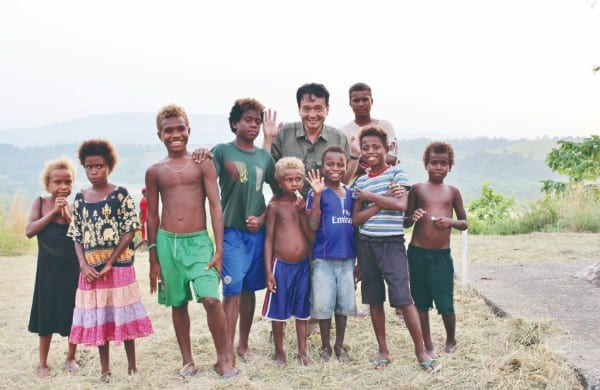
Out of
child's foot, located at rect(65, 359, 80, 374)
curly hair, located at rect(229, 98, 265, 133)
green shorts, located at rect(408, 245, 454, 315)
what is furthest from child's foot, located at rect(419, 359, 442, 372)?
child's foot, located at rect(65, 359, 80, 374)

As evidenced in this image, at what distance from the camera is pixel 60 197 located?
4.19m

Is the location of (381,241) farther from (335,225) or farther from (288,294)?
(288,294)

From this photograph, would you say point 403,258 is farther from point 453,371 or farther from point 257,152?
point 257,152

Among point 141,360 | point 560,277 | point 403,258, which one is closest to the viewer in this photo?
point 403,258

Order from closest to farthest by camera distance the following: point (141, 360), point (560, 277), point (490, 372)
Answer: point (490, 372) → point (141, 360) → point (560, 277)

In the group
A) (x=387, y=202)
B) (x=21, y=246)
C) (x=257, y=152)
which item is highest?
(x=257, y=152)

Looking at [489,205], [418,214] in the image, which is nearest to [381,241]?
[418,214]

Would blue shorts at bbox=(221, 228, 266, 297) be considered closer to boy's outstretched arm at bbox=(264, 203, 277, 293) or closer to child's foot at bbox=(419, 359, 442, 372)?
boy's outstretched arm at bbox=(264, 203, 277, 293)

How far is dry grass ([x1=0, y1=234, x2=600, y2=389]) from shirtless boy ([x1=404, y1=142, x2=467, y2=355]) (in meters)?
0.37

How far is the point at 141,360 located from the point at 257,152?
173cm

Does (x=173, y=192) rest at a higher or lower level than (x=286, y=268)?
higher

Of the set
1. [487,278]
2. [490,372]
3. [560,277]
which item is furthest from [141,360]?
[560,277]

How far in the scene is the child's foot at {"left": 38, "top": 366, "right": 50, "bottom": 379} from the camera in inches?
163

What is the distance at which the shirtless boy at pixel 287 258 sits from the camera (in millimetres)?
4062
